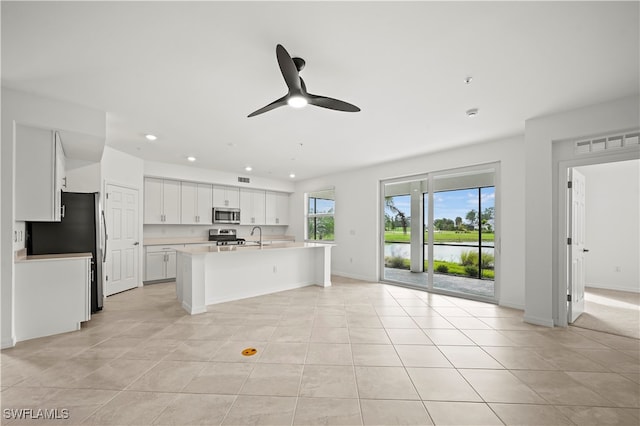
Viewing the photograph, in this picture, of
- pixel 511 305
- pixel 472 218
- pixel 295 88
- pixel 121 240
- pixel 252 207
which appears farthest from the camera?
pixel 252 207

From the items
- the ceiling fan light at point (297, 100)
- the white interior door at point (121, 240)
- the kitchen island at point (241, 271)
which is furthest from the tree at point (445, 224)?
the white interior door at point (121, 240)

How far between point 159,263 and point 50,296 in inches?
113

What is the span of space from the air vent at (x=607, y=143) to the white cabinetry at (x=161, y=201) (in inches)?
276

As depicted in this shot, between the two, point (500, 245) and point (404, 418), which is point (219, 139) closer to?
point (404, 418)

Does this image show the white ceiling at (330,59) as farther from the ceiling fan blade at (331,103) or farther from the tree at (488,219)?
the tree at (488,219)

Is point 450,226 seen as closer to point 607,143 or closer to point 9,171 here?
point 607,143

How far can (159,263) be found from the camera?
19.2 ft

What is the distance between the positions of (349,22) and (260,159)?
405cm

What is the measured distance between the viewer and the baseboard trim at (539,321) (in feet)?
11.0

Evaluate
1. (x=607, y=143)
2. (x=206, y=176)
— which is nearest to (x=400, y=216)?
(x=607, y=143)

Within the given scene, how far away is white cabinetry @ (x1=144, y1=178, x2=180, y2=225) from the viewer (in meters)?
5.80

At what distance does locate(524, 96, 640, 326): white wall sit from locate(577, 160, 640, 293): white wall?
2514mm

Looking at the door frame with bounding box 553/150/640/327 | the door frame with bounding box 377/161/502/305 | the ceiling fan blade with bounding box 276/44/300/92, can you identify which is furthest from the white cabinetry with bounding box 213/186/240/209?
the door frame with bounding box 553/150/640/327

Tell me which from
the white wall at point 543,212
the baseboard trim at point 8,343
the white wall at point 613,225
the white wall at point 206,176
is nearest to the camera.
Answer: the baseboard trim at point 8,343
